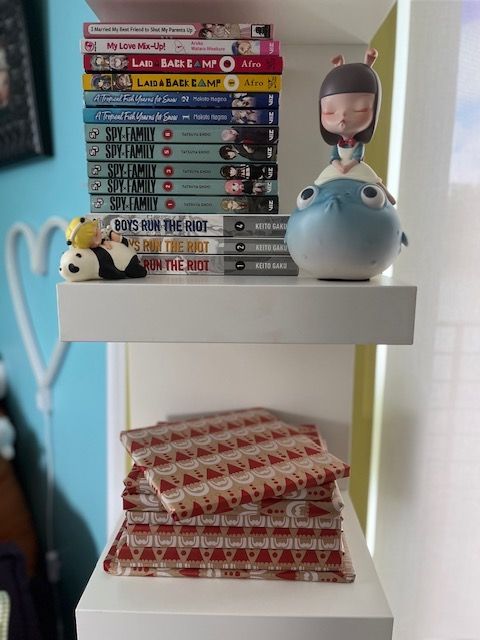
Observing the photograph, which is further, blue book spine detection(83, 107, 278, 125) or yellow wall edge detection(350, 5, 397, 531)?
yellow wall edge detection(350, 5, 397, 531)

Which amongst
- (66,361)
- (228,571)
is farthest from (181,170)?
(66,361)

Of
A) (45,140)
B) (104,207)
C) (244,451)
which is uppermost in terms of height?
(45,140)

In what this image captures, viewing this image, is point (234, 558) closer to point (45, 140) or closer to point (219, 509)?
point (219, 509)

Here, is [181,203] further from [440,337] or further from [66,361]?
[66,361]

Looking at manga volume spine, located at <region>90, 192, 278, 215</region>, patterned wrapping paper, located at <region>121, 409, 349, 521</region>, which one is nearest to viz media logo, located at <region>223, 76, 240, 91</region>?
manga volume spine, located at <region>90, 192, 278, 215</region>

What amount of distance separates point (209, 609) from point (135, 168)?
44 cm

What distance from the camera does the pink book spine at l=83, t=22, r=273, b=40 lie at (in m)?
0.53

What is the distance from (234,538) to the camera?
0.55 m

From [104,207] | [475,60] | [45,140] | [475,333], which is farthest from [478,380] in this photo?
[45,140]

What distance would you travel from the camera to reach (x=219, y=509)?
51cm

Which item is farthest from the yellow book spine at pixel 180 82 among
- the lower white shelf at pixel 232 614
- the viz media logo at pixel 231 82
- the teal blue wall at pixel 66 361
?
the lower white shelf at pixel 232 614

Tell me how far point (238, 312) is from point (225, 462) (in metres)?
0.18

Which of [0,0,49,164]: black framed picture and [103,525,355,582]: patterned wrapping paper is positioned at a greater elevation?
[0,0,49,164]: black framed picture

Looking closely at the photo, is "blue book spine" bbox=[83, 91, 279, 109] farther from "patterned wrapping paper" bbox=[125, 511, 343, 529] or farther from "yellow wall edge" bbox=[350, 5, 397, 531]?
"patterned wrapping paper" bbox=[125, 511, 343, 529]
